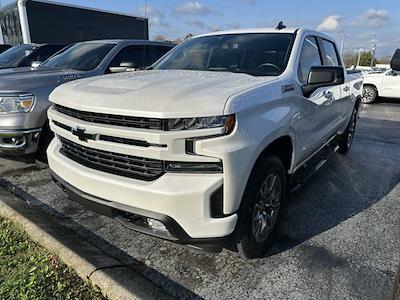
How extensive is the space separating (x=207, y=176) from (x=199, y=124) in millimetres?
312

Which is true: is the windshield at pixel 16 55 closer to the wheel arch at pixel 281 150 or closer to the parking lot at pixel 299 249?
the parking lot at pixel 299 249

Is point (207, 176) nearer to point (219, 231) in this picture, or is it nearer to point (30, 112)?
point (219, 231)

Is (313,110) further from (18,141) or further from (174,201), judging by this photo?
(18,141)

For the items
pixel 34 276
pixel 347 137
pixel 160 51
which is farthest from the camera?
pixel 160 51

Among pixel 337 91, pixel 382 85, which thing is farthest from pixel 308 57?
pixel 382 85

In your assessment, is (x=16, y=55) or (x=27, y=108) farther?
(x=16, y=55)

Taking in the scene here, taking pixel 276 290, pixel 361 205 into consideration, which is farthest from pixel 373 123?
pixel 276 290

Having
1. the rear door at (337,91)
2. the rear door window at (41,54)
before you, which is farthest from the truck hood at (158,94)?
the rear door window at (41,54)

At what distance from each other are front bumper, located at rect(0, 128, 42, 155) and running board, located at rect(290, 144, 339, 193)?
2881 millimetres

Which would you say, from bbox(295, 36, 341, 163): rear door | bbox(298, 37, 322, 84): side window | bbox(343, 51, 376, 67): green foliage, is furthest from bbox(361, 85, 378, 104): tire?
bbox(343, 51, 376, 67): green foliage

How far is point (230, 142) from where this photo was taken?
6.87 ft

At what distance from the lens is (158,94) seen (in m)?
2.22

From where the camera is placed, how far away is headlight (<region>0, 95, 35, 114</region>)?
3898mm

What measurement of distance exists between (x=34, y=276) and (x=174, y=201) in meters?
1.11
